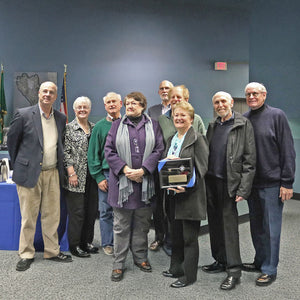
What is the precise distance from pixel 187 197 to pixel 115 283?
867 millimetres

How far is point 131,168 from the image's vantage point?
8.07 ft

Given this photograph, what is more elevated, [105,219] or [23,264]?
[105,219]

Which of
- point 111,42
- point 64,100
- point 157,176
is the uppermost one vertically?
point 111,42

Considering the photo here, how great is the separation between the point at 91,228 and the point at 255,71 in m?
3.74

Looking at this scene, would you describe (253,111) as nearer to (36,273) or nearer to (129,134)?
(129,134)

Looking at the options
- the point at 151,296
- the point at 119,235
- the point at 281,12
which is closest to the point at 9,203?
the point at 119,235

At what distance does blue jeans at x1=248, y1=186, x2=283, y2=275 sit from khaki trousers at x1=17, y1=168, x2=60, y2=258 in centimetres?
171

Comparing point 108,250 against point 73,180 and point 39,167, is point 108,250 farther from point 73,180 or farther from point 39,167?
point 39,167

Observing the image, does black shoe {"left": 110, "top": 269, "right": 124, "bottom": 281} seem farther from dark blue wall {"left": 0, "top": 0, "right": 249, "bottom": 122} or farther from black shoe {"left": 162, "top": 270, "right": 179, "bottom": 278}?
dark blue wall {"left": 0, "top": 0, "right": 249, "bottom": 122}

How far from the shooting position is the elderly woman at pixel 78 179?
2.89 m

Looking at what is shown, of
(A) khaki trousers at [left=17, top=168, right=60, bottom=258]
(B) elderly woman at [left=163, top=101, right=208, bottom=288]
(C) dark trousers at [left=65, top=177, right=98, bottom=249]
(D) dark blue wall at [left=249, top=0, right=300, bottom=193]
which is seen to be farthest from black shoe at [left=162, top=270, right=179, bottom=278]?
(D) dark blue wall at [left=249, top=0, right=300, bottom=193]

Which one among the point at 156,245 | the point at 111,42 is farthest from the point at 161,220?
the point at 111,42

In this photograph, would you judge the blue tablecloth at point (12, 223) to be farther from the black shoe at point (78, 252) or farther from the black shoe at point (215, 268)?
the black shoe at point (215, 268)

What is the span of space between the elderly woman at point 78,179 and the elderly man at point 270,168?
1.46 metres
